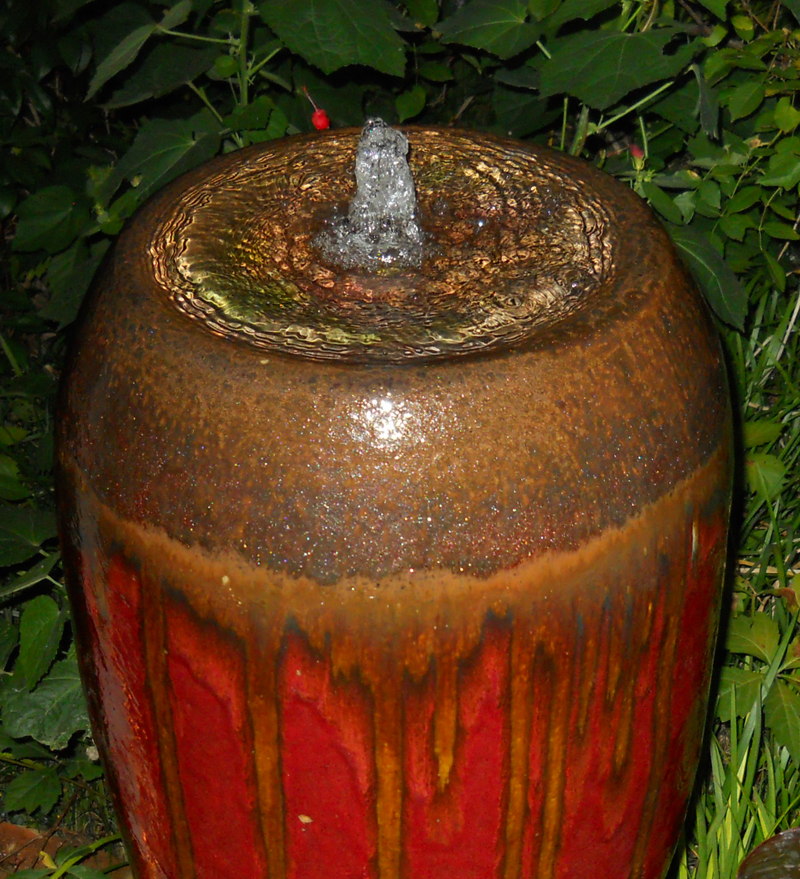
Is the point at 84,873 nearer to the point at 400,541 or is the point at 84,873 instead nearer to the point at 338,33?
the point at 400,541

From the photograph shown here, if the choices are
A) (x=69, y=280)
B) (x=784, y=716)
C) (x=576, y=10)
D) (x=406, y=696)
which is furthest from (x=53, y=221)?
(x=784, y=716)

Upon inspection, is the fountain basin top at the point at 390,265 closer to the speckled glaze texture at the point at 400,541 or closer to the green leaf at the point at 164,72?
the speckled glaze texture at the point at 400,541

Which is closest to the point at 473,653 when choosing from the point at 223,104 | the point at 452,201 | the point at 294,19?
the point at 452,201

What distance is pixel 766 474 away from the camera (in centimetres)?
211

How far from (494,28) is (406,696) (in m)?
1.20

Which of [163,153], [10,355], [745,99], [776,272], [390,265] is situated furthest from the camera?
[10,355]

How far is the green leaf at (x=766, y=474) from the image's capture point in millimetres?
2098

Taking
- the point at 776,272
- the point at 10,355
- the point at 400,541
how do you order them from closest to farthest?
the point at 400,541 < the point at 776,272 < the point at 10,355

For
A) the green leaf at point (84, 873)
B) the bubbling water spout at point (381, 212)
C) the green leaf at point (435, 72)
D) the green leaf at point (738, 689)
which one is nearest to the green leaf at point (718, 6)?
the green leaf at point (435, 72)

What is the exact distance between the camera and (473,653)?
1.05 meters

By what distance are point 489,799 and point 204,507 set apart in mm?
397

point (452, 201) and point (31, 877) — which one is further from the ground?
point (452, 201)

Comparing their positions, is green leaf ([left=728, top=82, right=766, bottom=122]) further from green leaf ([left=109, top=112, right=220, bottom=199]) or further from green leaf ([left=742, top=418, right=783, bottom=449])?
green leaf ([left=109, top=112, right=220, bottom=199])

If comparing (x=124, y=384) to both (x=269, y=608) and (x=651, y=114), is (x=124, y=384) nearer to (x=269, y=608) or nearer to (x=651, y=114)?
(x=269, y=608)
